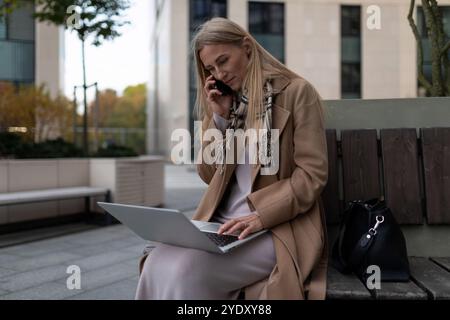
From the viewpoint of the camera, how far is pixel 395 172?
8.17 feet

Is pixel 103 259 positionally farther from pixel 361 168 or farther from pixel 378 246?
pixel 378 246

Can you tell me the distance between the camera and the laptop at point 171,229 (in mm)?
1646

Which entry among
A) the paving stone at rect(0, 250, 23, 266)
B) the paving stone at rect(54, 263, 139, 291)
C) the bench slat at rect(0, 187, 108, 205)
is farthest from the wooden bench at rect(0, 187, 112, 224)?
the paving stone at rect(54, 263, 139, 291)

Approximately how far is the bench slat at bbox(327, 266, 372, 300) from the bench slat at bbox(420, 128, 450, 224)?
702mm

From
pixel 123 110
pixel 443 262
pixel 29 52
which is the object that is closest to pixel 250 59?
pixel 443 262

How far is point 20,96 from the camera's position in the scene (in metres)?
10.8

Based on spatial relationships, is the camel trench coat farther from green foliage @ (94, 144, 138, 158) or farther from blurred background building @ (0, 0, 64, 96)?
blurred background building @ (0, 0, 64, 96)

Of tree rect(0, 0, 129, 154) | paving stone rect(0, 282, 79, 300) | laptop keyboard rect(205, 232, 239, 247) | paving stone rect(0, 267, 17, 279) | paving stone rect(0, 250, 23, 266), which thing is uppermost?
tree rect(0, 0, 129, 154)

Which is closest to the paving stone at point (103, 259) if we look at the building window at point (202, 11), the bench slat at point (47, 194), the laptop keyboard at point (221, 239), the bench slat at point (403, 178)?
the bench slat at point (47, 194)

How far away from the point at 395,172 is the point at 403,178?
0.05 metres

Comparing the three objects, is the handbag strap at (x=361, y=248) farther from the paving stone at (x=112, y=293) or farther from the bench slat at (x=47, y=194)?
the bench slat at (x=47, y=194)

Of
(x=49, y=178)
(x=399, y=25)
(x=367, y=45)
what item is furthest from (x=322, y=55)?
(x=49, y=178)

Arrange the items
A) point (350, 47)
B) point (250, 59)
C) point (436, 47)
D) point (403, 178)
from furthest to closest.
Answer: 1. point (350, 47)
2. point (436, 47)
3. point (403, 178)
4. point (250, 59)

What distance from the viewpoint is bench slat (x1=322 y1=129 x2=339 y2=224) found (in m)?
2.52
